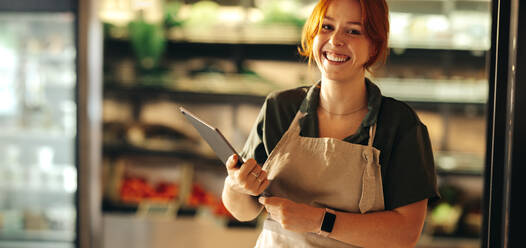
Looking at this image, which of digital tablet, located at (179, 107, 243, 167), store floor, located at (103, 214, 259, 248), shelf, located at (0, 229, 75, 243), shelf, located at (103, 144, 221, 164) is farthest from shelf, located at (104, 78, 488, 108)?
digital tablet, located at (179, 107, 243, 167)

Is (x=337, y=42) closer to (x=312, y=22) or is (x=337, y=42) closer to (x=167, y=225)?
(x=312, y=22)

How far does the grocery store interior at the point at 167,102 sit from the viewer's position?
3262mm

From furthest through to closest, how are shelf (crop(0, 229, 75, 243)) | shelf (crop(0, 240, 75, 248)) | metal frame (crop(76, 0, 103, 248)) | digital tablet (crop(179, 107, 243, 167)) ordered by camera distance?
shelf (crop(0, 229, 75, 243)) < shelf (crop(0, 240, 75, 248)) < metal frame (crop(76, 0, 103, 248)) < digital tablet (crop(179, 107, 243, 167))

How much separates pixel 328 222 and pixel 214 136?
0.32m

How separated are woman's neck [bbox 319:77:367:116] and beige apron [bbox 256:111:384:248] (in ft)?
0.25

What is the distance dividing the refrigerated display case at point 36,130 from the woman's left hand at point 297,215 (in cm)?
250

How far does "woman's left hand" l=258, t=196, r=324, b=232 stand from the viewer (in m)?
1.14

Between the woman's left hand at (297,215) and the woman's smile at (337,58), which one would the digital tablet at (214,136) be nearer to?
the woman's left hand at (297,215)

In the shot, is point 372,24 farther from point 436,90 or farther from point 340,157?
point 436,90

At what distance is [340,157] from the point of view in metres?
1.22

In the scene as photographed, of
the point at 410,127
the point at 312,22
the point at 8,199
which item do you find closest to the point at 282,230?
the point at 410,127

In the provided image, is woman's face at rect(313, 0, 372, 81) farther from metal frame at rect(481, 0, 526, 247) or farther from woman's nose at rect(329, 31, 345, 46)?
metal frame at rect(481, 0, 526, 247)

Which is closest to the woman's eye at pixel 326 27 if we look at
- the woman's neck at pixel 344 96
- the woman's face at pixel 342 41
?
the woman's face at pixel 342 41

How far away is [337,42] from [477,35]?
2481mm
